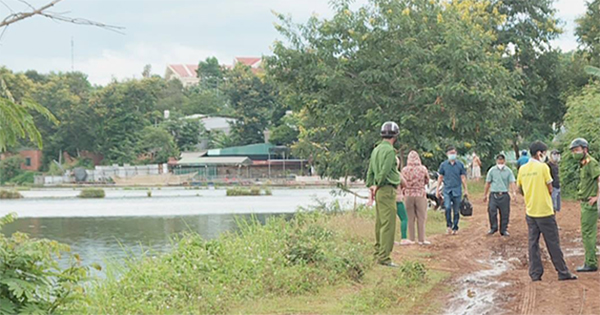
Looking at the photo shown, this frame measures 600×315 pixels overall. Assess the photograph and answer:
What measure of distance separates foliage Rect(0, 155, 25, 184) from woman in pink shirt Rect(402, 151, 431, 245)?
63.0m

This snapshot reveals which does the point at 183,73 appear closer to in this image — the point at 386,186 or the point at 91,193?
the point at 91,193

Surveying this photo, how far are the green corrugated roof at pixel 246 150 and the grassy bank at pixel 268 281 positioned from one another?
56027 millimetres

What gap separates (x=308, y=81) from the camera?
19734 mm

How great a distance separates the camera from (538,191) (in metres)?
9.71

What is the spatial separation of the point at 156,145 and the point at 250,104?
1003cm

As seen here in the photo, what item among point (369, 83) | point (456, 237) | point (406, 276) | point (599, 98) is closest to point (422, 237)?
point (456, 237)

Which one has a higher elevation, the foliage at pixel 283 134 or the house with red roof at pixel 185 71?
the house with red roof at pixel 185 71

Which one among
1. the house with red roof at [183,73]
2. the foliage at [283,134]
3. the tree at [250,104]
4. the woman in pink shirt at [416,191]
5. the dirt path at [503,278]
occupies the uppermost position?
the house with red roof at [183,73]

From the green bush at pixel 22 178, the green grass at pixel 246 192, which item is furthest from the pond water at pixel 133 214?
the green bush at pixel 22 178

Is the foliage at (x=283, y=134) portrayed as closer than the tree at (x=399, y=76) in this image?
No

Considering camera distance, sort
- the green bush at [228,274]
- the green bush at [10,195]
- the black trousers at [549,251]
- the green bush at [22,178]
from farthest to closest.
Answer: the green bush at [22,178], the green bush at [10,195], the black trousers at [549,251], the green bush at [228,274]

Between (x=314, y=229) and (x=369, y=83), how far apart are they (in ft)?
24.7

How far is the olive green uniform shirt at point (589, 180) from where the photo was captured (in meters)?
10.3

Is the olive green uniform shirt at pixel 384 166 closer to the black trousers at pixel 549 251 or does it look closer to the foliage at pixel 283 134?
the black trousers at pixel 549 251
